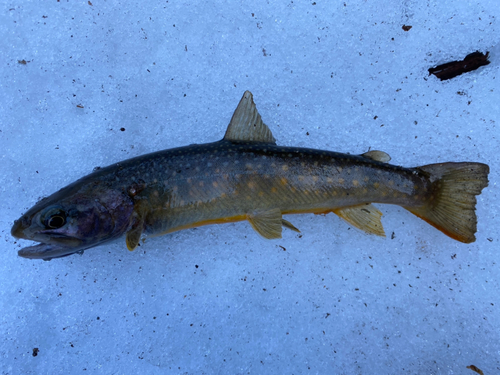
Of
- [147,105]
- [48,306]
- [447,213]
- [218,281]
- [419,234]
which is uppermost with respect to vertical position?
[147,105]

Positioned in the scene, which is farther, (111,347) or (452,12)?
(452,12)

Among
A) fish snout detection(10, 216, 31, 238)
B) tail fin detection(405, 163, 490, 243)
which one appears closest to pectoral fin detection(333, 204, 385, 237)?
tail fin detection(405, 163, 490, 243)

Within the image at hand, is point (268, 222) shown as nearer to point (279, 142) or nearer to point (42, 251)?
point (279, 142)

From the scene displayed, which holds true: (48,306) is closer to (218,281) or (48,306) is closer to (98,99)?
(218,281)

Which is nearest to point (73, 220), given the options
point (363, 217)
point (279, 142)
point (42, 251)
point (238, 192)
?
point (42, 251)

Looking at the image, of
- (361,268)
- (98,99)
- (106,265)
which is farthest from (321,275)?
(98,99)

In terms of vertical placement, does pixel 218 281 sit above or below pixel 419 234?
below
